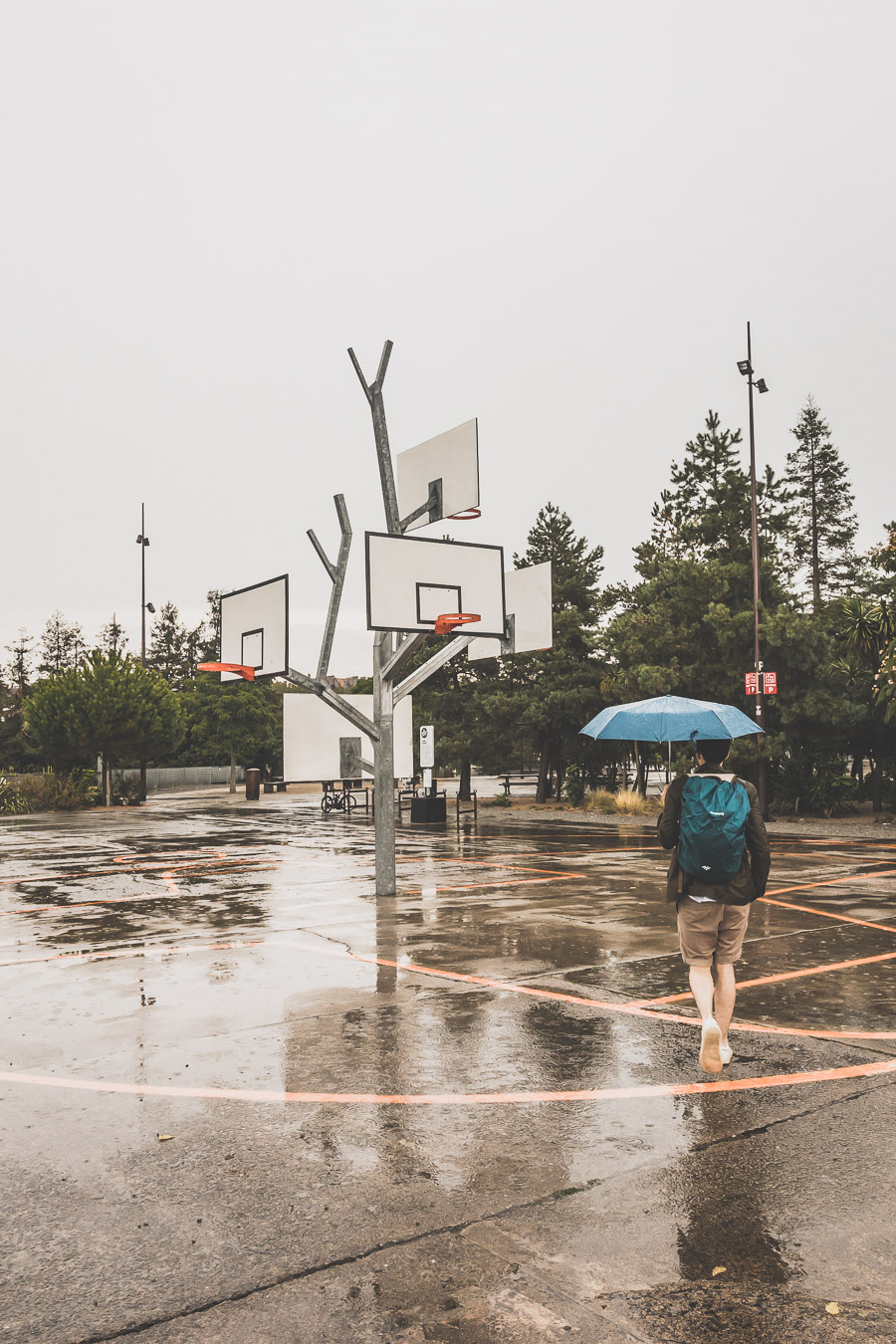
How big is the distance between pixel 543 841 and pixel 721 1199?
1834 centimetres

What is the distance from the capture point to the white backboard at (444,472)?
14086 mm

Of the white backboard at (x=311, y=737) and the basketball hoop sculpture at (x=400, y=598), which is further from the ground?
the basketball hoop sculpture at (x=400, y=598)

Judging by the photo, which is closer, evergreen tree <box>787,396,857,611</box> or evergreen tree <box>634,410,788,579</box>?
evergreen tree <box>634,410,788,579</box>

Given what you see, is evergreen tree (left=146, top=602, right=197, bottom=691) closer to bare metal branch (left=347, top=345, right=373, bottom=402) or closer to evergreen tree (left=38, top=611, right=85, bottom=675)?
evergreen tree (left=38, top=611, right=85, bottom=675)

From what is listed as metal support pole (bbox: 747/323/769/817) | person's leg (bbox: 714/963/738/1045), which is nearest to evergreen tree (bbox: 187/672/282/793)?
metal support pole (bbox: 747/323/769/817)

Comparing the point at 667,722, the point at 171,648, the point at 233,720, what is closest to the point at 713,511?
the point at 233,720

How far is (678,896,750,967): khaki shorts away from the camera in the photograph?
5.96 m

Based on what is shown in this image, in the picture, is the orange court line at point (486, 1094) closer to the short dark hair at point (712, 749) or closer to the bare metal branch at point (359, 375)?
the short dark hair at point (712, 749)

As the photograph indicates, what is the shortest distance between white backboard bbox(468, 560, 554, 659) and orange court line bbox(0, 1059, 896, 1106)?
9.88m

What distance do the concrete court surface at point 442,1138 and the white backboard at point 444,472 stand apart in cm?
614

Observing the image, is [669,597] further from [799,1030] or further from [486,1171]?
[486,1171]

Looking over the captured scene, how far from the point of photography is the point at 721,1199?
4.25m

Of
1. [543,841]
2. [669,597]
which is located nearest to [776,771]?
[669,597]

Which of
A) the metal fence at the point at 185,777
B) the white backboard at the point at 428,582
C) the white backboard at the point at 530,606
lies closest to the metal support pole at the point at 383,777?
the white backboard at the point at 428,582
